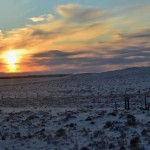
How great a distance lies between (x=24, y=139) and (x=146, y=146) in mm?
6478

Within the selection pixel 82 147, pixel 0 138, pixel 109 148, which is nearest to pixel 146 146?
pixel 109 148

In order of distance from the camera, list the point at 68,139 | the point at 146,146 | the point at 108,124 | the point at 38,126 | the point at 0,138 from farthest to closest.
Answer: the point at 38,126
the point at 108,124
the point at 0,138
the point at 68,139
the point at 146,146

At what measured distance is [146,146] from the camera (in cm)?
1498

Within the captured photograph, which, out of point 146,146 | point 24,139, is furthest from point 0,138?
point 146,146

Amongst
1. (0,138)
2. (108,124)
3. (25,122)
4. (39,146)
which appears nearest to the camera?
(39,146)

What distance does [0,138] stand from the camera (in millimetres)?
19125

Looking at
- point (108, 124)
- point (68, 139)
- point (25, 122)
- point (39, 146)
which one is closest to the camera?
point (39, 146)

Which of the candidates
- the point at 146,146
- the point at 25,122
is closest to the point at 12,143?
the point at 146,146

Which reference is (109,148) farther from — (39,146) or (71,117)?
(71,117)

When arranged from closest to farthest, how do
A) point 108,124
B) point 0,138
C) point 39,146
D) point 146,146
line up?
point 146,146 < point 39,146 < point 0,138 < point 108,124

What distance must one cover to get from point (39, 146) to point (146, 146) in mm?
4840

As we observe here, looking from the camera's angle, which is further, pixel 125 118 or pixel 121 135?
pixel 125 118

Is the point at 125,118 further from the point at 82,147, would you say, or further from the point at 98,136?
the point at 82,147

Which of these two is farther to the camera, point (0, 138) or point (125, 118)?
point (125, 118)
